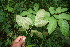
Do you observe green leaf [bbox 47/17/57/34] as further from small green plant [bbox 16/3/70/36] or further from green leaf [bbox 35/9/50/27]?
green leaf [bbox 35/9/50/27]

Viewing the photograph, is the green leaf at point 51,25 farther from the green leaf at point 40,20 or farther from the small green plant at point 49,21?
the green leaf at point 40,20

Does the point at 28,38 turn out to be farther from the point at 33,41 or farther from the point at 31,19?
the point at 31,19

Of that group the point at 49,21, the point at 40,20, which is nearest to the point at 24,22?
the point at 40,20

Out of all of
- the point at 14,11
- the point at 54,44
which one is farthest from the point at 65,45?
the point at 14,11

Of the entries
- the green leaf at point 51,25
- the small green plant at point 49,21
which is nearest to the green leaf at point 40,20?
the small green plant at point 49,21

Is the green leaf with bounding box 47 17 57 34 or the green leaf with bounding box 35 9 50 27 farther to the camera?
the green leaf with bounding box 35 9 50 27

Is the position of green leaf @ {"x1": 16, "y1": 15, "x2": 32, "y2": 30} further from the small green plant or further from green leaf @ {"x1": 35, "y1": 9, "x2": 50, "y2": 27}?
green leaf @ {"x1": 35, "y1": 9, "x2": 50, "y2": 27}

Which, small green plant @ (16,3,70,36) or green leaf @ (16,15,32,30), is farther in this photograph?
green leaf @ (16,15,32,30)

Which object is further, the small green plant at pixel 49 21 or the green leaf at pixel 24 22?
the green leaf at pixel 24 22

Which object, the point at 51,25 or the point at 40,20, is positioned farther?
the point at 40,20

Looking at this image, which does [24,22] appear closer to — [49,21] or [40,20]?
[40,20]

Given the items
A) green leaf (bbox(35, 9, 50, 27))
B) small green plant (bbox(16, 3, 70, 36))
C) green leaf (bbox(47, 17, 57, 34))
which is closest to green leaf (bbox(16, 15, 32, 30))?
small green plant (bbox(16, 3, 70, 36))

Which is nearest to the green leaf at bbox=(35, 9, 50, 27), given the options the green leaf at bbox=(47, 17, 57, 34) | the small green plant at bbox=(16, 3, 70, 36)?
the small green plant at bbox=(16, 3, 70, 36)
